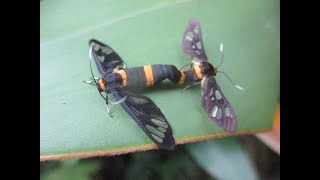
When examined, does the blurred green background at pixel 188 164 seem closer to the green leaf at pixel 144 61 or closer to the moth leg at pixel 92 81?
the green leaf at pixel 144 61

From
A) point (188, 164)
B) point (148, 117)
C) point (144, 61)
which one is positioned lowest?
point (188, 164)

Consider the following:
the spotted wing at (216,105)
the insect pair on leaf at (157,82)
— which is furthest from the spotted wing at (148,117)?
the spotted wing at (216,105)

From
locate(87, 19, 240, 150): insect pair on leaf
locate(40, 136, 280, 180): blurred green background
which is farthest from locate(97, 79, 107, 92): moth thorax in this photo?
locate(40, 136, 280, 180): blurred green background

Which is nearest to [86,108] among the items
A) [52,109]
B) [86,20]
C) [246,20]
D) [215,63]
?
[52,109]

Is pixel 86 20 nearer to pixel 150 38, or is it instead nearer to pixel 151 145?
pixel 150 38

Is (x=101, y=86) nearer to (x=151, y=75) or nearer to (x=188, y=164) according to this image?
A: (x=151, y=75)

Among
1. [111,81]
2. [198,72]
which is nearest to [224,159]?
[198,72]

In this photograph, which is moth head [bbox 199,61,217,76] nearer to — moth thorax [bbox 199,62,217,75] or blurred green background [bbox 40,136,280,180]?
moth thorax [bbox 199,62,217,75]
